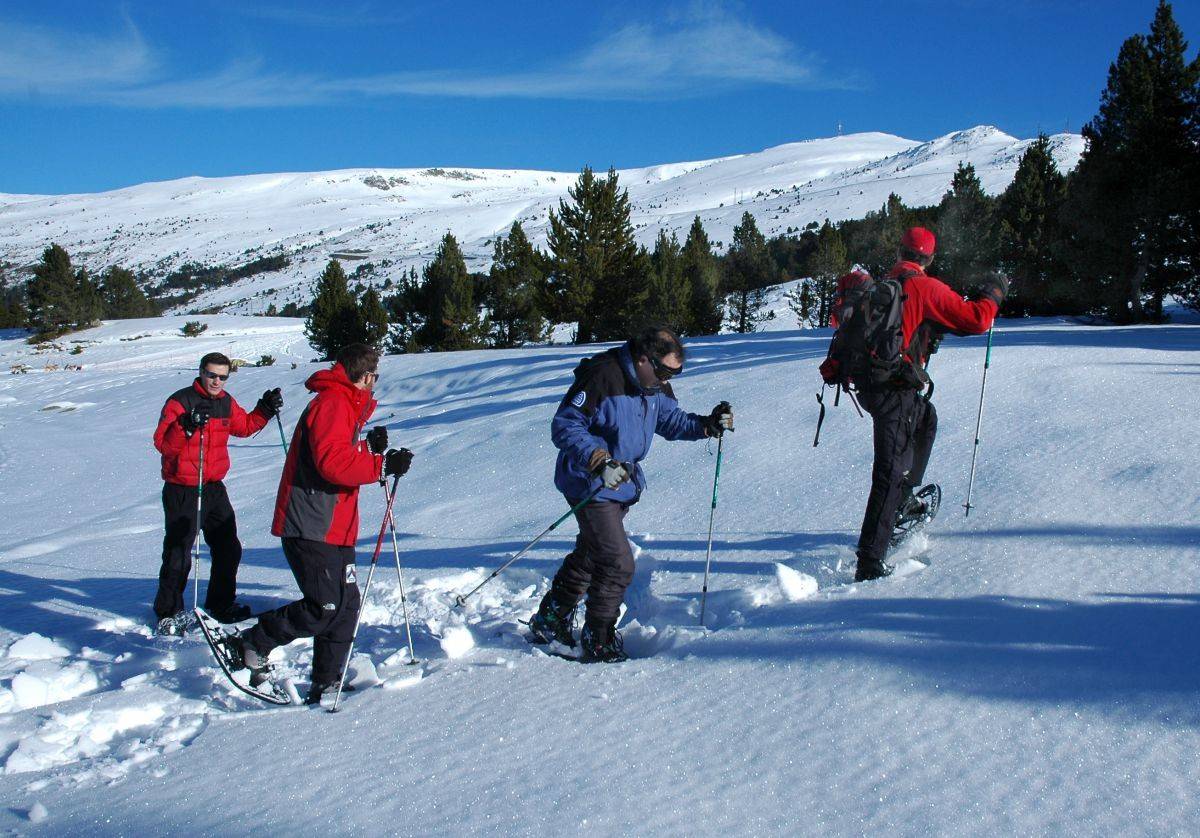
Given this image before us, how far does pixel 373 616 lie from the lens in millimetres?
4551

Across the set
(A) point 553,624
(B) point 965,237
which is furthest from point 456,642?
(B) point 965,237

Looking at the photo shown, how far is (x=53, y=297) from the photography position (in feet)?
133

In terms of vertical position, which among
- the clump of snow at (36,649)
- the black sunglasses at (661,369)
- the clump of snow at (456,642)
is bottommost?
the clump of snow at (36,649)

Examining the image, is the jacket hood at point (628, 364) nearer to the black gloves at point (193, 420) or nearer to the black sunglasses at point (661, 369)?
the black sunglasses at point (661, 369)

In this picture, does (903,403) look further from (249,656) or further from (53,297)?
(53,297)

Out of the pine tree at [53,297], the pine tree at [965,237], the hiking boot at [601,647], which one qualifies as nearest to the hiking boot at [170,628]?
the hiking boot at [601,647]

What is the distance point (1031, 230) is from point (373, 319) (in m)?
23.4

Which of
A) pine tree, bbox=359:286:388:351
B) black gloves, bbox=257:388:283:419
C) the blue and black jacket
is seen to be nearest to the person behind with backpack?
the blue and black jacket

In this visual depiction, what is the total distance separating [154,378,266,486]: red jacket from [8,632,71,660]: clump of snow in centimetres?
105

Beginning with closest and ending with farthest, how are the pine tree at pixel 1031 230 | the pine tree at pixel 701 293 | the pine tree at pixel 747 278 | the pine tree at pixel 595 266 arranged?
the pine tree at pixel 1031 230
the pine tree at pixel 595 266
the pine tree at pixel 701 293
the pine tree at pixel 747 278

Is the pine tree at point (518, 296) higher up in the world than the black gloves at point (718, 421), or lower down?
higher up

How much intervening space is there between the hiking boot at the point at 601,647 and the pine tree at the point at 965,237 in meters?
23.3

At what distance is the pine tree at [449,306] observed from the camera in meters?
29.8

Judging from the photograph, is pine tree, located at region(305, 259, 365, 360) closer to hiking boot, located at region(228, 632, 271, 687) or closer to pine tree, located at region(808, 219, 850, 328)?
pine tree, located at region(808, 219, 850, 328)
